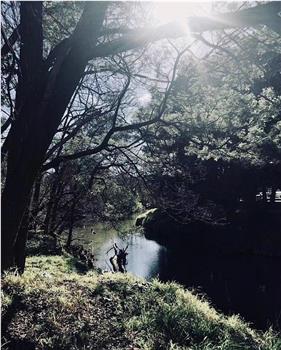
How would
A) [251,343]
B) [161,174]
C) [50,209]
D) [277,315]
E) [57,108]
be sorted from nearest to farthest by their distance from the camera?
1. [57,108]
2. [251,343]
3. [161,174]
4. [277,315]
5. [50,209]

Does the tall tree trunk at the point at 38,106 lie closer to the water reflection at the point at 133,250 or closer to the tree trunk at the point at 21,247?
the tree trunk at the point at 21,247

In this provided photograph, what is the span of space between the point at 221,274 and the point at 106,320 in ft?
58.2

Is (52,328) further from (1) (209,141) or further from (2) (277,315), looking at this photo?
(2) (277,315)

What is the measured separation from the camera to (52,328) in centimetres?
579

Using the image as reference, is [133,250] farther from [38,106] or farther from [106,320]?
[38,106]

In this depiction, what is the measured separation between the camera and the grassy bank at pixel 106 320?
561 cm

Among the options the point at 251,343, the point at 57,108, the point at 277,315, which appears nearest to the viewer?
the point at 57,108

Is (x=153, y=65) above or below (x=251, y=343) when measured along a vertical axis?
above

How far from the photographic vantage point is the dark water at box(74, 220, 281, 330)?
16.7 m

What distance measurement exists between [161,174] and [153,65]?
8.57 ft

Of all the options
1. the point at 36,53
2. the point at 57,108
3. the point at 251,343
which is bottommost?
the point at 251,343

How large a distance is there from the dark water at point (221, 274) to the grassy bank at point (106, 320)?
5732 millimetres

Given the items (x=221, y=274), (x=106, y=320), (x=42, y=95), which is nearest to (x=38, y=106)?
(x=42, y=95)

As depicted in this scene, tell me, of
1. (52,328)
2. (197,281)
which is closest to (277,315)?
(197,281)
